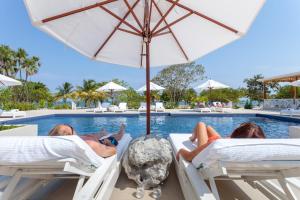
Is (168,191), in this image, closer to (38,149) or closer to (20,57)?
(38,149)

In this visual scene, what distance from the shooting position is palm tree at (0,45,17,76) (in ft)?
93.8

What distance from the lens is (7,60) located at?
2908 centimetres

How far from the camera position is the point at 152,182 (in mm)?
2721

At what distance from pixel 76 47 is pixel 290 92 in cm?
2899

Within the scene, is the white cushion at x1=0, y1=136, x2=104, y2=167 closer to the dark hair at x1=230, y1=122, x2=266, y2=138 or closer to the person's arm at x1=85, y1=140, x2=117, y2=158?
the person's arm at x1=85, y1=140, x2=117, y2=158

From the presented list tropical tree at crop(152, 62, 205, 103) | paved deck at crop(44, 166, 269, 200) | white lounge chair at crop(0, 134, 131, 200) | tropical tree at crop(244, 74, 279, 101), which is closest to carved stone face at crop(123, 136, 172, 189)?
paved deck at crop(44, 166, 269, 200)

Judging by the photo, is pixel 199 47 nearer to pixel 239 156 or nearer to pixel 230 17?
pixel 230 17

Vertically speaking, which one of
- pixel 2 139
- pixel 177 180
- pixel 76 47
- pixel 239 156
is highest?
pixel 76 47

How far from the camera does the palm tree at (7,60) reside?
28.6m

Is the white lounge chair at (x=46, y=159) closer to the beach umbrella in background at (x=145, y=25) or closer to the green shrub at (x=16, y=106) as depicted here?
the beach umbrella in background at (x=145, y=25)

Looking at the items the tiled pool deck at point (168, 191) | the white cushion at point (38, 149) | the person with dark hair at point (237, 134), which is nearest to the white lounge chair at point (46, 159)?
the white cushion at point (38, 149)

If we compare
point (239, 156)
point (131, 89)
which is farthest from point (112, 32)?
point (131, 89)

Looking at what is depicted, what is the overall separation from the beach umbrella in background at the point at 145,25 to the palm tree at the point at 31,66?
3146 cm

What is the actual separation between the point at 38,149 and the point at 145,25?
8.45ft
